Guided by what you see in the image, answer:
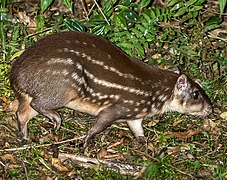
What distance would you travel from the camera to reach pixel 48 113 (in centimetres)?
696

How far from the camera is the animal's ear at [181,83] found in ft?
24.6

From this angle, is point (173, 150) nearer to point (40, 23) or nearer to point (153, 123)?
point (153, 123)

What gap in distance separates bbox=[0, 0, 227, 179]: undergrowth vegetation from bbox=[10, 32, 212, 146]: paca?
0.22 meters

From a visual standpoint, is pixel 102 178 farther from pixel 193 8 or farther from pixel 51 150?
pixel 193 8

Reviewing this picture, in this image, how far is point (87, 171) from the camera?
6.86 m

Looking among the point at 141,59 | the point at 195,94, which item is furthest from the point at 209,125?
the point at 141,59

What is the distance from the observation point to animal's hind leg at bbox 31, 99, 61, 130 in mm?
6863

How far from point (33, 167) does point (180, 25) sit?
10.1 feet

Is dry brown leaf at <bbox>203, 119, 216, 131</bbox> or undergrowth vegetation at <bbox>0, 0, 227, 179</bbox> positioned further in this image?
dry brown leaf at <bbox>203, 119, 216, 131</bbox>

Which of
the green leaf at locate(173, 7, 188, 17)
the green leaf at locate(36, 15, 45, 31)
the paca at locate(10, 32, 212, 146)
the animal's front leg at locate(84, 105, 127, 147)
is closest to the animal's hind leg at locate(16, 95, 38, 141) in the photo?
the paca at locate(10, 32, 212, 146)

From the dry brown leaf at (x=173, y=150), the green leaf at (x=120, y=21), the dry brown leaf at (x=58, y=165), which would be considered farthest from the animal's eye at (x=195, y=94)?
the dry brown leaf at (x=58, y=165)

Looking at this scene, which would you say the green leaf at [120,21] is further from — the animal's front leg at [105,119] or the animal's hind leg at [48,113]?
the animal's hind leg at [48,113]

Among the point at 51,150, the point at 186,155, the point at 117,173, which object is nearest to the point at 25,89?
the point at 51,150

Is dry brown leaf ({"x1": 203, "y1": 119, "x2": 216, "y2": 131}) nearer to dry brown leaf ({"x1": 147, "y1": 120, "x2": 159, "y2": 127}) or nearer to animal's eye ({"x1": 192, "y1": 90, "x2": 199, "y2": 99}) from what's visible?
animal's eye ({"x1": 192, "y1": 90, "x2": 199, "y2": 99})
